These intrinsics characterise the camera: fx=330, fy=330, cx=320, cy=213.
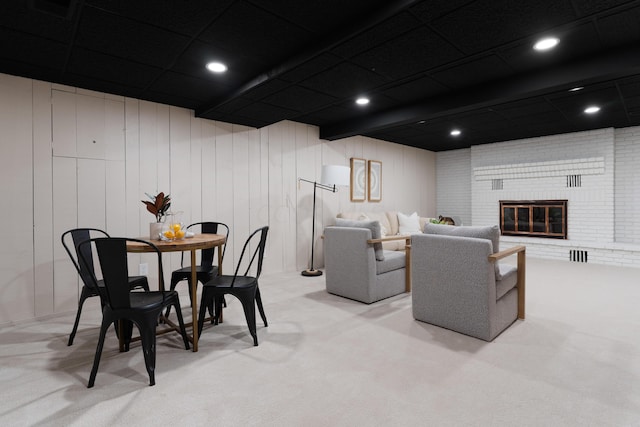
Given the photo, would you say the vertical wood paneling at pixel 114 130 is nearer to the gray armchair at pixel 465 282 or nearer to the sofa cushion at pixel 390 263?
the sofa cushion at pixel 390 263

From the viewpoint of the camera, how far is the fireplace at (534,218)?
616cm

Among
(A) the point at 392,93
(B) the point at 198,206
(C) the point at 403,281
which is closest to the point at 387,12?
(A) the point at 392,93

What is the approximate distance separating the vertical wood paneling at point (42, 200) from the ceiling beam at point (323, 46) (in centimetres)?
168

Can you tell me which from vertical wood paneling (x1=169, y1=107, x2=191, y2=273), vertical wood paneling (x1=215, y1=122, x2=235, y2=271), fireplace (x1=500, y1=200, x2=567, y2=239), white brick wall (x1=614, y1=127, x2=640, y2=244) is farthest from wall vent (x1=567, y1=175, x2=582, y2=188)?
vertical wood paneling (x1=169, y1=107, x2=191, y2=273)

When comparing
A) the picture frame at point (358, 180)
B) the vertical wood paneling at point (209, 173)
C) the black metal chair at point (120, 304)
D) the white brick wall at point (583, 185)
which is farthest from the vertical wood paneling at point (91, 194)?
the white brick wall at point (583, 185)

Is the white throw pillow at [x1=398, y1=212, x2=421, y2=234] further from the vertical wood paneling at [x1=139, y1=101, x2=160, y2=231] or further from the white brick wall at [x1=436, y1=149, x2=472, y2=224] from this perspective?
the vertical wood paneling at [x1=139, y1=101, x2=160, y2=231]

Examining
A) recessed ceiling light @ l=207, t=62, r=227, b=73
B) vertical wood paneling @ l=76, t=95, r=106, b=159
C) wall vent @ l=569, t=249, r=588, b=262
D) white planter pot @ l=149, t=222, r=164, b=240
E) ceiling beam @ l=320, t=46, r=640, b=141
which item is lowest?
wall vent @ l=569, t=249, r=588, b=262

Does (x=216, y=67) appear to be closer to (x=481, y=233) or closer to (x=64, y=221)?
(x=64, y=221)

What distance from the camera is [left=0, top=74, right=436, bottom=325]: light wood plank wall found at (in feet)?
10.2

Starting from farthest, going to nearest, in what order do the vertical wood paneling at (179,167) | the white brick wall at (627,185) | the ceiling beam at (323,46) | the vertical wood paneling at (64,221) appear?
the white brick wall at (627,185) → the vertical wood paneling at (179,167) → the vertical wood paneling at (64,221) → the ceiling beam at (323,46)

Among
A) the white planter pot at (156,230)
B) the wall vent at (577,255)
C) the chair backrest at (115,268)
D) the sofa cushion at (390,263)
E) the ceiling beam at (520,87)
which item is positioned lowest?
the wall vent at (577,255)

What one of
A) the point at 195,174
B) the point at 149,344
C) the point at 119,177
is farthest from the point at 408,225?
the point at 149,344

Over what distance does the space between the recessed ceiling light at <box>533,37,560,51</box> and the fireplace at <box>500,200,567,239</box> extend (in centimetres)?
447

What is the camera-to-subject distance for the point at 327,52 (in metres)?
2.58
